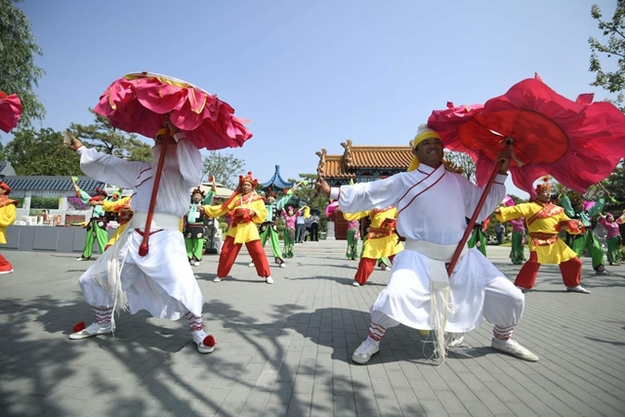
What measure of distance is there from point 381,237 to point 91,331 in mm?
4929

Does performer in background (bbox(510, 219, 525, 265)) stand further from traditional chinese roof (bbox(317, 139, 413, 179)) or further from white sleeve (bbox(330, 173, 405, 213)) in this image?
traditional chinese roof (bbox(317, 139, 413, 179))

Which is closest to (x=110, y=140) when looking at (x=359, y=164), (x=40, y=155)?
(x=40, y=155)

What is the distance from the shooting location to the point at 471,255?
3.30m

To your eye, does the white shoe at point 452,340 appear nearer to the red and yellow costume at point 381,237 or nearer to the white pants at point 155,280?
the white pants at point 155,280

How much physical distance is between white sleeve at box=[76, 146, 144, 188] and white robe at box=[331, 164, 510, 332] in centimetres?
206

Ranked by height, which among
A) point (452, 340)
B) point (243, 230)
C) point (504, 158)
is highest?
point (504, 158)

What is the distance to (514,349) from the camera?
330 centimetres

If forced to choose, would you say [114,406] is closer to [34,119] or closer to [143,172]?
[143,172]

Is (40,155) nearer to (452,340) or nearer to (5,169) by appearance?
(5,169)

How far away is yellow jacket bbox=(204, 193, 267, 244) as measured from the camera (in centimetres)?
701

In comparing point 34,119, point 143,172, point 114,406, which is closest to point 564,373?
point 114,406

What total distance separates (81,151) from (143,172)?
2.14ft

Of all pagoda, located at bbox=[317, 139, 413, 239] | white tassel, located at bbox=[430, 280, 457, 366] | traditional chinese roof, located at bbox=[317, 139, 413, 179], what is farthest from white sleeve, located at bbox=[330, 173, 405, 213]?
traditional chinese roof, located at bbox=[317, 139, 413, 179]

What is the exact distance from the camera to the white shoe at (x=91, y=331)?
3400mm
